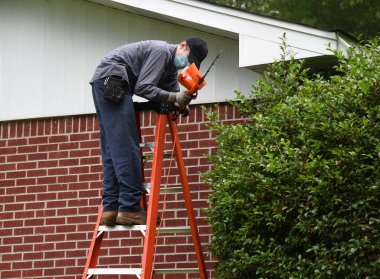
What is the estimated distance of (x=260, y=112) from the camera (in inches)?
342

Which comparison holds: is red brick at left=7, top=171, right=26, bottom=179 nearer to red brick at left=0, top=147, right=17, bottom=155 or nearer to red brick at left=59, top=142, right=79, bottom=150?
red brick at left=0, top=147, right=17, bottom=155

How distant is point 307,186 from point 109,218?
1627 mm

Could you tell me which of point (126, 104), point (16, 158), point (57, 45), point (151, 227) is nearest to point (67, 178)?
point (16, 158)

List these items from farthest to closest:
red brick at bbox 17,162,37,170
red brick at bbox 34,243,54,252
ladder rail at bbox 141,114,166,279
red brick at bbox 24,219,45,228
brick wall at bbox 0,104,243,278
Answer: red brick at bbox 17,162,37,170 < red brick at bbox 24,219,45,228 < red brick at bbox 34,243,54,252 < brick wall at bbox 0,104,243,278 < ladder rail at bbox 141,114,166,279

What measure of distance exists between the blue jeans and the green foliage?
0.88m

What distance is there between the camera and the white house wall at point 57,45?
10.1 meters

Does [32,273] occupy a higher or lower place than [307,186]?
lower

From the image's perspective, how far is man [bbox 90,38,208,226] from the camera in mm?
7418

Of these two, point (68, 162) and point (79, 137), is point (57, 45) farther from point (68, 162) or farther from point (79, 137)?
point (68, 162)

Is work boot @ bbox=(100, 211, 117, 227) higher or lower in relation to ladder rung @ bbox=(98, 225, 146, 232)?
higher

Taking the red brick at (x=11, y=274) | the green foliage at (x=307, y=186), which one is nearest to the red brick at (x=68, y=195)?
the red brick at (x=11, y=274)

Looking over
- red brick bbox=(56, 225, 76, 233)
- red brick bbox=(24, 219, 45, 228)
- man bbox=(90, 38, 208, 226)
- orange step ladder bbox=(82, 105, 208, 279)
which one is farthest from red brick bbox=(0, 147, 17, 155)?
man bbox=(90, 38, 208, 226)

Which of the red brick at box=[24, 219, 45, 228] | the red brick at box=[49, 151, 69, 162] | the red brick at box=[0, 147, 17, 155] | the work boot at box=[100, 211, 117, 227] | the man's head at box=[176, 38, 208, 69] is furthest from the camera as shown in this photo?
the red brick at box=[0, 147, 17, 155]

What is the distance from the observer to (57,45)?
10289 millimetres
